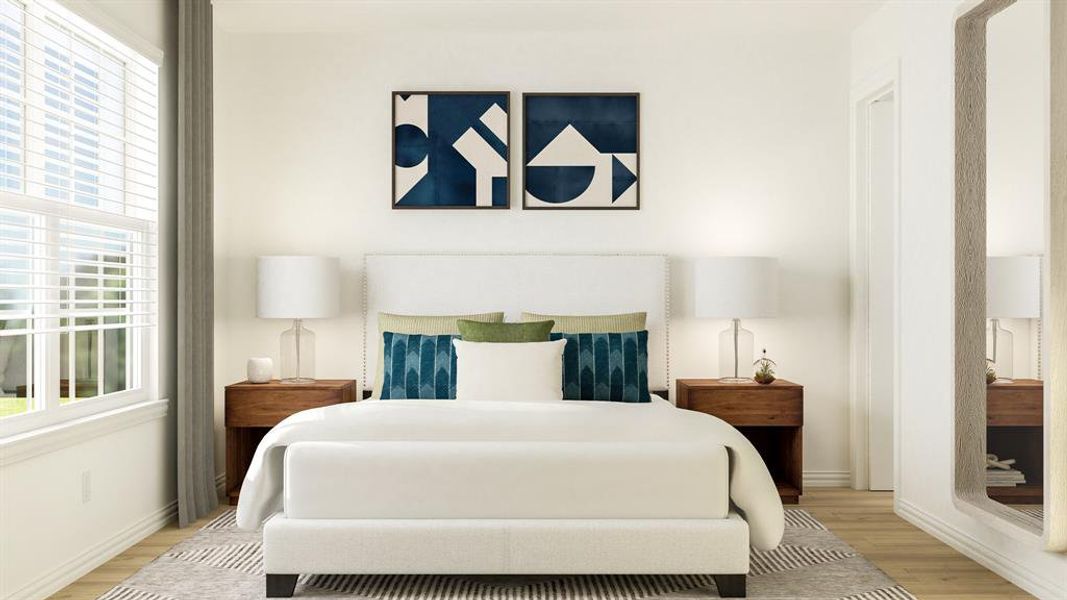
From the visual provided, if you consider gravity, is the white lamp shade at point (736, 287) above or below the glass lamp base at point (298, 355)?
above

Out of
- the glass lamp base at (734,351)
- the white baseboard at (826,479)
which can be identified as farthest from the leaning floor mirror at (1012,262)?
the white baseboard at (826,479)

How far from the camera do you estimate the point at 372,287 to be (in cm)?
495

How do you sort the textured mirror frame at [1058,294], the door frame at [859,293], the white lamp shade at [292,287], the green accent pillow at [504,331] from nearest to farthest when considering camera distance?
the textured mirror frame at [1058,294]
the green accent pillow at [504,331]
the white lamp shade at [292,287]
the door frame at [859,293]

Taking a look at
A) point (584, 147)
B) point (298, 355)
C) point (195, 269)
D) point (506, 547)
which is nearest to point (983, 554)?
point (506, 547)

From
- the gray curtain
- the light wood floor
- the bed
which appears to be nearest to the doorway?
the light wood floor

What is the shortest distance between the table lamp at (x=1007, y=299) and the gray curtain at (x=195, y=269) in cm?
356

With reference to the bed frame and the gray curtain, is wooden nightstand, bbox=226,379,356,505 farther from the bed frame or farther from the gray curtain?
the bed frame

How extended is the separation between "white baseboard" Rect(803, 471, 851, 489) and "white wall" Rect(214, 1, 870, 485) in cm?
2

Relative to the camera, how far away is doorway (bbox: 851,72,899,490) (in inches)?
188

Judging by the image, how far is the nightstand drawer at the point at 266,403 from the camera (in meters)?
4.43

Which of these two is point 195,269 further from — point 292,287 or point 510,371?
point 510,371

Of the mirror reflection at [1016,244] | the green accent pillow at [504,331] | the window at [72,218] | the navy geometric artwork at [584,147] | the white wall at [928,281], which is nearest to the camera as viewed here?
the mirror reflection at [1016,244]

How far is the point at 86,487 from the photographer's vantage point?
335 centimetres

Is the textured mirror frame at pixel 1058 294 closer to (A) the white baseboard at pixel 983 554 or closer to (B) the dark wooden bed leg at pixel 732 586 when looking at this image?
(A) the white baseboard at pixel 983 554
